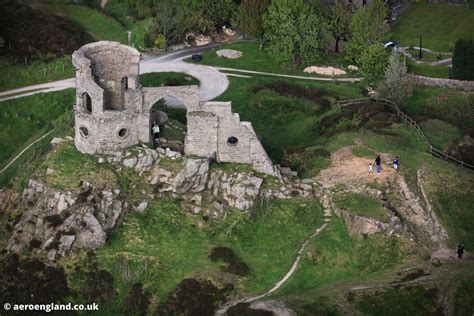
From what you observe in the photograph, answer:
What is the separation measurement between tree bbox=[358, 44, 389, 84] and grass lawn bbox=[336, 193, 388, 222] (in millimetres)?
37848

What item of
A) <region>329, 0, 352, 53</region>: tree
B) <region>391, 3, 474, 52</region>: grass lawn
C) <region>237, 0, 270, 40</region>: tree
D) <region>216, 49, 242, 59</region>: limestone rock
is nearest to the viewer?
<region>216, 49, 242, 59</region>: limestone rock

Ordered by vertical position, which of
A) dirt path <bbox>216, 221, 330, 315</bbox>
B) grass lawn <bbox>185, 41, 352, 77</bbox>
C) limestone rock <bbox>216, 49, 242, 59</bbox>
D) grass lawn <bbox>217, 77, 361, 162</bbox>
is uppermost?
limestone rock <bbox>216, 49, 242, 59</bbox>

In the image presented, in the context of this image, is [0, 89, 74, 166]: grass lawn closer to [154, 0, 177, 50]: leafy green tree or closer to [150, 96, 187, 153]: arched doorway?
[150, 96, 187, 153]: arched doorway

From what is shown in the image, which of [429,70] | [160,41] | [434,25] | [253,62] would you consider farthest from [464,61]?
[160,41]

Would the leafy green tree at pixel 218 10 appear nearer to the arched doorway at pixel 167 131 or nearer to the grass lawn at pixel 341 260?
the arched doorway at pixel 167 131

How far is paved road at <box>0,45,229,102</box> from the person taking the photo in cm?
13612

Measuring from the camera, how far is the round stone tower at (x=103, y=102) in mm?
104375

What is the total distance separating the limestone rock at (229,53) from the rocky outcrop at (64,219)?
52616mm

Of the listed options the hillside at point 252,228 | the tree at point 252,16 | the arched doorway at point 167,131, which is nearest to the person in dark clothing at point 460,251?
the hillside at point 252,228

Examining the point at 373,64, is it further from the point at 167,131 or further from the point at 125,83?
the point at 125,83

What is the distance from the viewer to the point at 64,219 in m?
99.7

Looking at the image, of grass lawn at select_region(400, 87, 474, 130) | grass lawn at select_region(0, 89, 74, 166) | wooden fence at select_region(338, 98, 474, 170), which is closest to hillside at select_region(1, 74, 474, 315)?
wooden fence at select_region(338, 98, 474, 170)

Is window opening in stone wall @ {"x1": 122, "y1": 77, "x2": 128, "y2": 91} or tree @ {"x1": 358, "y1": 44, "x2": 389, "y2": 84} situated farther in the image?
tree @ {"x1": 358, "y1": 44, "x2": 389, "y2": 84}

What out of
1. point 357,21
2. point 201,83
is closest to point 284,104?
point 201,83
